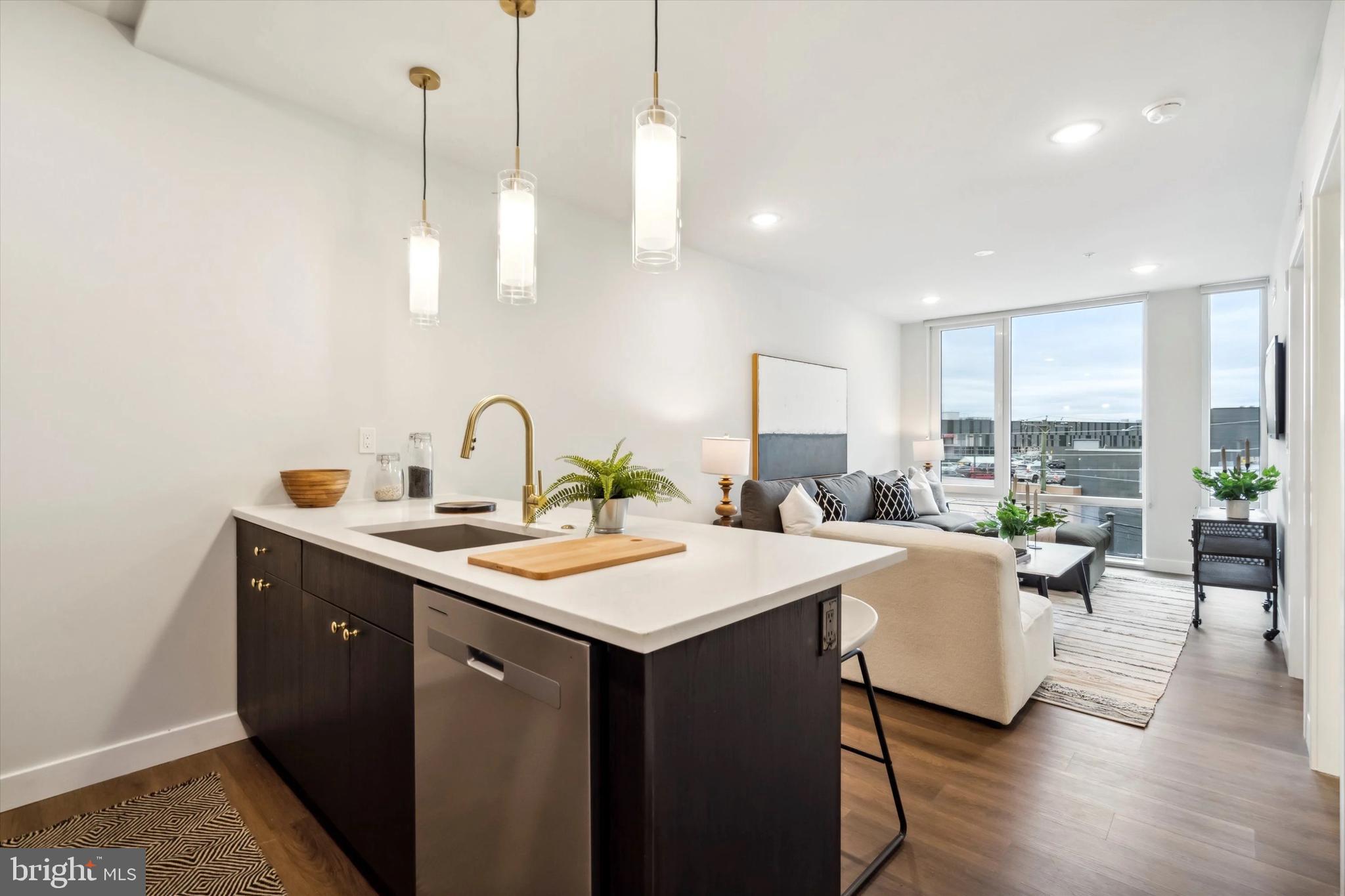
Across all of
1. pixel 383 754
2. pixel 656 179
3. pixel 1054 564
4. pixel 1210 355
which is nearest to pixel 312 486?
pixel 383 754

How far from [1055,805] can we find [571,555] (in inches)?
68.7

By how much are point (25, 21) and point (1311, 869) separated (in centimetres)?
431

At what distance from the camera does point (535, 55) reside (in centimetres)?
214

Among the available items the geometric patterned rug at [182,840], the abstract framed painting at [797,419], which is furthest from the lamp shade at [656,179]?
the abstract framed painting at [797,419]

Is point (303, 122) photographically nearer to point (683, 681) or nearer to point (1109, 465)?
point (683, 681)

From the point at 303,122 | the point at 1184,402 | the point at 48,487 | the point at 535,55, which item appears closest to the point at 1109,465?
the point at 1184,402

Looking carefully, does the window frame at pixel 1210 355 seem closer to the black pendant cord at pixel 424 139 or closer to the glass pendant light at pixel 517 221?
the glass pendant light at pixel 517 221

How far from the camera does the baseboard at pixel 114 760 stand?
194cm

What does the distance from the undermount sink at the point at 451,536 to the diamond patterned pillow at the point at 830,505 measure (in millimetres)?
3092

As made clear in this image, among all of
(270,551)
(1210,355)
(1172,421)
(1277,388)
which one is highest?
(1210,355)

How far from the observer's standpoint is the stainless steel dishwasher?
964 mm

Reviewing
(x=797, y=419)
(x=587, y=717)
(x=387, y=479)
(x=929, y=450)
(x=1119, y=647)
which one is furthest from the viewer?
(x=929, y=450)

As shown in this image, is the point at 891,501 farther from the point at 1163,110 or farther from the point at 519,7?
the point at 519,7

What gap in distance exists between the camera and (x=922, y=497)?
5598 mm
